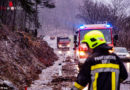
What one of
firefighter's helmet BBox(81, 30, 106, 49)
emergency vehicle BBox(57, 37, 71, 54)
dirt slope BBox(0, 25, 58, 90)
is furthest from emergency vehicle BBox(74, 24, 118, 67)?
emergency vehicle BBox(57, 37, 71, 54)

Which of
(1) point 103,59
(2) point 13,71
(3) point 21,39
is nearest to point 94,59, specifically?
(1) point 103,59

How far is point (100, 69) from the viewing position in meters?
3.41

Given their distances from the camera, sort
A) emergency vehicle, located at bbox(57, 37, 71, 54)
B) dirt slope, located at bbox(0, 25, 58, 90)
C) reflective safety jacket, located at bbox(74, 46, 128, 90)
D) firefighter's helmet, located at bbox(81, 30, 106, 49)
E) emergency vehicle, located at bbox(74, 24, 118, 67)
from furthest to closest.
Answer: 1. emergency vehicle, located at bbox(57, 37, 71, 54)
2. emergency vehicle, located at bbox(74, 24, 118, 67)
3. dirt slope, located at bbox(0, 25, 58, 90)
4. firefighter's helmet, located at bbox(81, 30, 106, 49)
5. reflective safety jacket, located at bbox(74, 46, 128, 90)

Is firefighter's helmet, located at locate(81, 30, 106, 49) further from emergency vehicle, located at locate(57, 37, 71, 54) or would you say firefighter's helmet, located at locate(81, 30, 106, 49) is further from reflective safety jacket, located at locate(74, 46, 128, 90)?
emergency vehicle, located at locate(57, 37, 71, 54)

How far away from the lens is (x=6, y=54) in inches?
514

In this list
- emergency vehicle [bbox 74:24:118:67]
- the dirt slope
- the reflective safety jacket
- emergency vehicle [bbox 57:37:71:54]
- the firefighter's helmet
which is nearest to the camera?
the reflective safety jacket

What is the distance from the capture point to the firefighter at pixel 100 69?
3398 millimetres

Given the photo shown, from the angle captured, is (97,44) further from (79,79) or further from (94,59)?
(79,79)

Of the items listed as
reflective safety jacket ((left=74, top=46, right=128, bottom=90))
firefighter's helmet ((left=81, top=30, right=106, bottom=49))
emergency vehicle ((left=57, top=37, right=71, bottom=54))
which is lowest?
emergency vehicle ((left=57, top=37, right=71, bottom=54))

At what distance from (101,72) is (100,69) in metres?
0.05

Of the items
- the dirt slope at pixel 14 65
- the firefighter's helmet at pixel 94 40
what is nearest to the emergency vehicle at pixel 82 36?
→ the dirt slope at pixel 14 65

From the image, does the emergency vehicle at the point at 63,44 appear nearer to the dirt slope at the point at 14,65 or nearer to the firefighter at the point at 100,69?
the dirt slope at the point at 14,65

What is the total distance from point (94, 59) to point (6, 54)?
10311mm

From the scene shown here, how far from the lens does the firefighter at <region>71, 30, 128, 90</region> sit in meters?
3.40
